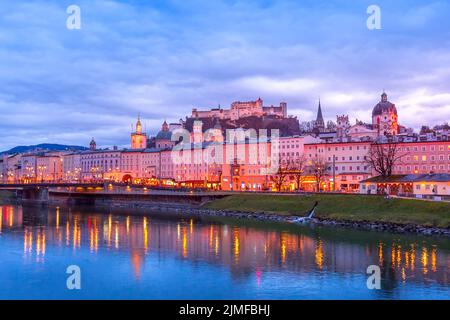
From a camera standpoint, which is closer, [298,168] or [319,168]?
[319,168]

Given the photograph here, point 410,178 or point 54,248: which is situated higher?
point 410,178

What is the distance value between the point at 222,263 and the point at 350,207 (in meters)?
34.0

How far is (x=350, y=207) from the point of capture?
6812 cm

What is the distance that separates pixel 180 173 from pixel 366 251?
111595mm

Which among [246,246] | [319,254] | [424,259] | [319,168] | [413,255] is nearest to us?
[424,259]

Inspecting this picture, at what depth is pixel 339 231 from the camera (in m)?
56.5

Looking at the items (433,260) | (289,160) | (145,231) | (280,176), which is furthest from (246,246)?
(289,160)

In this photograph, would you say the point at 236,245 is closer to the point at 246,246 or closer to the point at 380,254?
the point at 246,246

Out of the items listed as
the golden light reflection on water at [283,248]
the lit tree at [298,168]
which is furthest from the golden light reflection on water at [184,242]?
the lit tree at [298,168]

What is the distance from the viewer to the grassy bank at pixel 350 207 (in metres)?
56.1

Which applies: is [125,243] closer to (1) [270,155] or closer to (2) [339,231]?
(2) [339,231]

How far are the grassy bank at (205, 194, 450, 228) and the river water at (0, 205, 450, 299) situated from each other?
5.80 metres

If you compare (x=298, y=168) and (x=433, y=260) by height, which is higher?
(x=298, y=168)
